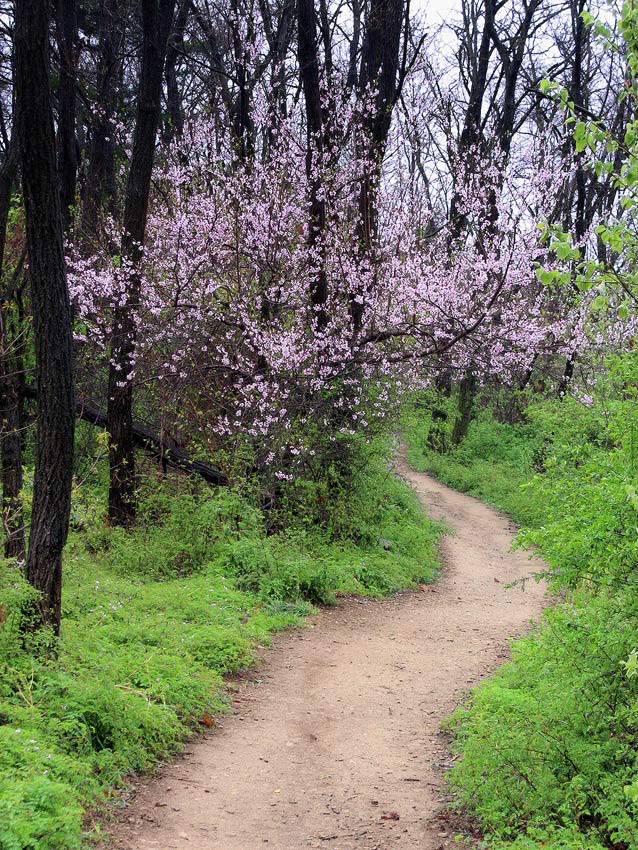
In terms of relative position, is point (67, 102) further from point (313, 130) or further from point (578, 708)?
point (578, 708)

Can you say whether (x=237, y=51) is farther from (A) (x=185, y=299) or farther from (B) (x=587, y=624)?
(B) (x=587, y=624)

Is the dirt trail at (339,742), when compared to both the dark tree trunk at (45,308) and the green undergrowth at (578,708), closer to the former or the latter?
the green undergrowth at (578,708)

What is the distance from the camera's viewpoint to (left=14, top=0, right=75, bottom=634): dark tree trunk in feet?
17.9

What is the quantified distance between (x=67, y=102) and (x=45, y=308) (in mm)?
9259

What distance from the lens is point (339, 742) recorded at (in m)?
5.91

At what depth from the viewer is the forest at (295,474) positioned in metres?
4.48

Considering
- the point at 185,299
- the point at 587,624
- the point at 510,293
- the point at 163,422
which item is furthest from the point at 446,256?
the point at 587,624

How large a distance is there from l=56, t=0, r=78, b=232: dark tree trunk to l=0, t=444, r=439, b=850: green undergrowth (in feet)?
16.5

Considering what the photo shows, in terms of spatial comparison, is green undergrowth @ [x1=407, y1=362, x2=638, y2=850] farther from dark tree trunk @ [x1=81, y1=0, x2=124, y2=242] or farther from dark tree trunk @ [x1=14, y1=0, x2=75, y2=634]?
dark tree trunk @ [x1=81, y1=0, x2=124, y2=242]

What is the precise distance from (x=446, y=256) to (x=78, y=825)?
11.2 metres

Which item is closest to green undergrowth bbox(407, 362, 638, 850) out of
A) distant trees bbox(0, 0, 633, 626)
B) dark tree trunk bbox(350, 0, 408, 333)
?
distant trees bbox(0, 0, 633, 626)

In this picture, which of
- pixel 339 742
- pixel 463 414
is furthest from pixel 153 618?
pixel 463 414

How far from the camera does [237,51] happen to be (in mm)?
13688

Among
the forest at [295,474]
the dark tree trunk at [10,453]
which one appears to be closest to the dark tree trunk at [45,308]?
the forest at [295,474]
